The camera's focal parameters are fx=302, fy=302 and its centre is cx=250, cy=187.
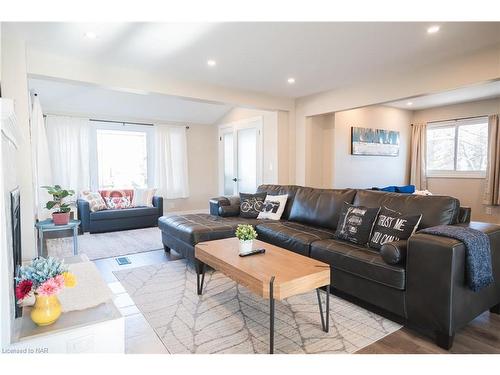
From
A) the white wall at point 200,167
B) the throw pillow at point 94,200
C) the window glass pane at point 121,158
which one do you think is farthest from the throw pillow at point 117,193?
the white wall at point 200,167

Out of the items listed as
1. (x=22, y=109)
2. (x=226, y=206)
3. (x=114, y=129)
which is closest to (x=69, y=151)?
(x=114, y=129)

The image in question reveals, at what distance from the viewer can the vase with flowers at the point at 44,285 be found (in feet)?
4.91

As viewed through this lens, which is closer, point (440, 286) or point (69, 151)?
point (440, 286)

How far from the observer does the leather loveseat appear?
530 cm

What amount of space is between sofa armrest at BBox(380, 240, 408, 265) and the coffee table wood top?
0.46 m

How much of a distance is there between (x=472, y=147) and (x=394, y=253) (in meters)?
5.49

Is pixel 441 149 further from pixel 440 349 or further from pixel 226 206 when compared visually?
pixel 440 349

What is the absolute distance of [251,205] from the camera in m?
4.29

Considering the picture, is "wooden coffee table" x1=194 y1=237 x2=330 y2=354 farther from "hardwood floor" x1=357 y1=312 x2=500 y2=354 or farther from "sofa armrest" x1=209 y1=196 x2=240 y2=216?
"sofa armrest" x1=209 y1=196 x2=240 y2=216

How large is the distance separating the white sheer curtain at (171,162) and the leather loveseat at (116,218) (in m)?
0.91

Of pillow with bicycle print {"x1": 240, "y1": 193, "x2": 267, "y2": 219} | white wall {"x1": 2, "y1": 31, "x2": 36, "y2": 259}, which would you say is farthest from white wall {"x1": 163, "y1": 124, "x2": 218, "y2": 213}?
white wall {"x1": 2, "y1": 31, "x2": 36, "y2": 259}

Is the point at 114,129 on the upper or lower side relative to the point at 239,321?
upper
